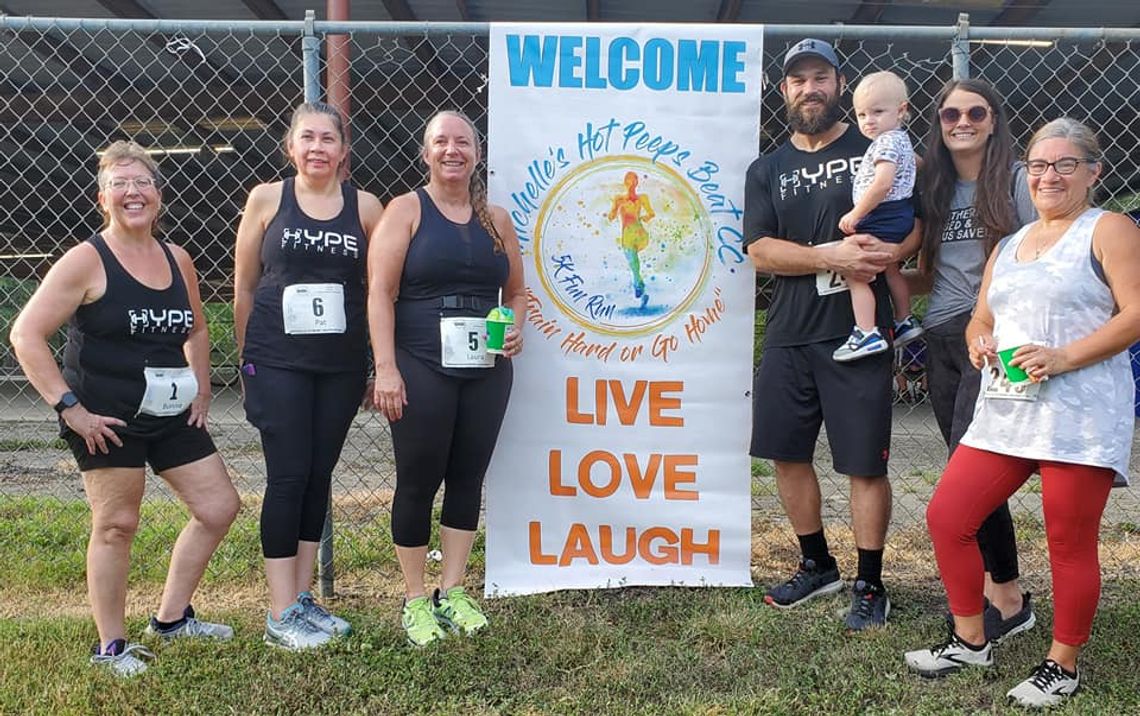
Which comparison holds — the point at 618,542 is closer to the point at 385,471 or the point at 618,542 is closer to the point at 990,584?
the point at 990,584

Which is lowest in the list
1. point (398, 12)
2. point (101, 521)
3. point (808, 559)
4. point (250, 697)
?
point (250, 697)

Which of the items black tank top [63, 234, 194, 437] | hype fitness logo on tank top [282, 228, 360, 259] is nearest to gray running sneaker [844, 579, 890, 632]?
hype fitness logo on tank top [282, 228, 360, 259]

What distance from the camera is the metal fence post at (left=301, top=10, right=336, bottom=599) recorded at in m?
3.37

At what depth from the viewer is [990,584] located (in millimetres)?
3373

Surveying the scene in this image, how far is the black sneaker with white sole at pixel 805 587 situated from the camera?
139 inches

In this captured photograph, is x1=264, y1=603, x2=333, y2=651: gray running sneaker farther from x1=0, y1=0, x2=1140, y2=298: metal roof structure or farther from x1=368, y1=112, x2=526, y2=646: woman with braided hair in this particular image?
x1=0, y1=0, x2=1140, y2=298: metal roof structure

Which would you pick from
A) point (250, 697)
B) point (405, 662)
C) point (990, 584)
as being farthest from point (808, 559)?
point (250, 697)

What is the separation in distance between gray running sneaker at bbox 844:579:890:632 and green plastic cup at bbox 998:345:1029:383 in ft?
3.44

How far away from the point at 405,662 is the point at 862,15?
6.27m

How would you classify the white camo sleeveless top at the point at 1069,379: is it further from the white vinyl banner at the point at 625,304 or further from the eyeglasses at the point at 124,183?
the eyeglasses at the point at 124,183

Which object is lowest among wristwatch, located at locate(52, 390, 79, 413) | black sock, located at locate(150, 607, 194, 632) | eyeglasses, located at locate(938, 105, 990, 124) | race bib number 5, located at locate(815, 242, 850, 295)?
black sock, located at locate(150, 607, 194, 632)

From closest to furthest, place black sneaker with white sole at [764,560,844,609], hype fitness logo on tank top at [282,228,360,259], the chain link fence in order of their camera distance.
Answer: hype fitness logo on tank top at [282,228,360,259] < black sneaker with white sole at [764,560,844,609] < the chain link fence

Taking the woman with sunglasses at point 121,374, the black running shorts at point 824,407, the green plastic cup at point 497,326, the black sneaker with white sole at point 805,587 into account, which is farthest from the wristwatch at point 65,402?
the black sneaker with white sole at point 805,587

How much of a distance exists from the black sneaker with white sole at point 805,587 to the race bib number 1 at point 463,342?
1.49 metres
